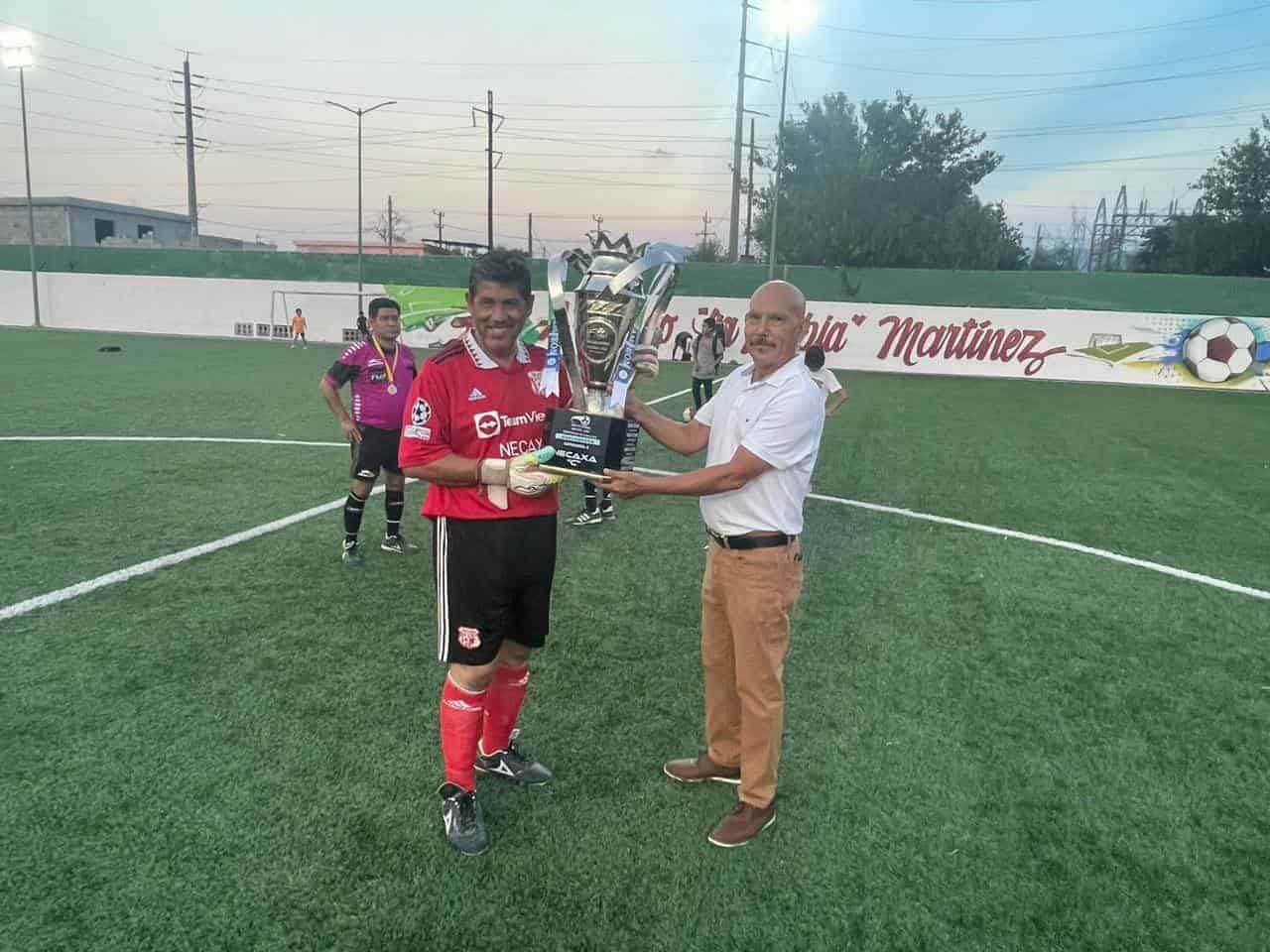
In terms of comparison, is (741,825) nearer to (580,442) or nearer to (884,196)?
(580,442)

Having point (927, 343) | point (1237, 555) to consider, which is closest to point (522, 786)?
point (1237, 555)

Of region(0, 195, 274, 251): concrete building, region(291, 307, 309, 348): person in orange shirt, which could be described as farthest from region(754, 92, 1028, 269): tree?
region(0, 195, 274, 251): concrete building

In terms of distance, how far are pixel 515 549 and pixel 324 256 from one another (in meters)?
35.7

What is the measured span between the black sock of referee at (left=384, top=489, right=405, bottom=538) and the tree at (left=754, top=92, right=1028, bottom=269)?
44.2m

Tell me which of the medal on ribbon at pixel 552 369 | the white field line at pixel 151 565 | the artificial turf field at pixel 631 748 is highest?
the medal on ribbon at pixel 552 369

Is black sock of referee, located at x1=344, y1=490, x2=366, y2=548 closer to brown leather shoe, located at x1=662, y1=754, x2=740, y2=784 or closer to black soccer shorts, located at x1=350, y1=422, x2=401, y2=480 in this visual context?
black soccer shorts, located at x1=350, y1=422, x2=401, y2=480

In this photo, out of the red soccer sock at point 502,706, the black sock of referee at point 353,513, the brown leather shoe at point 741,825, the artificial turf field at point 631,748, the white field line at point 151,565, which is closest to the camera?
the artificial turf field at point 631,748

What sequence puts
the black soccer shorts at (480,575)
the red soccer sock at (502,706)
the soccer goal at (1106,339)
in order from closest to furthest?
1. the black soccer shorts at (480,575)
2. the red soccer sock at (502,706)
3. the soccer goal at (1106,339)

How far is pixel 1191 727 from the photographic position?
13.9 feet

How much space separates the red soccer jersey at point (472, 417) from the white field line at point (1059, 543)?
253 cm

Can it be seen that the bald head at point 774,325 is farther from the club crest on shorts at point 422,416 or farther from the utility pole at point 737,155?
the utility pole at point 737,155

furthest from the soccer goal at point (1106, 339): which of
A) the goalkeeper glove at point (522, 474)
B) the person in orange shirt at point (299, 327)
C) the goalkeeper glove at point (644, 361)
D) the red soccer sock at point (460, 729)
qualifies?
the person in orange shirt at point (299, 327)

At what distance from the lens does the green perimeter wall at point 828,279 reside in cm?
2670

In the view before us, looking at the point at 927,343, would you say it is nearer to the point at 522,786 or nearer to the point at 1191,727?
the point at 1191,727
